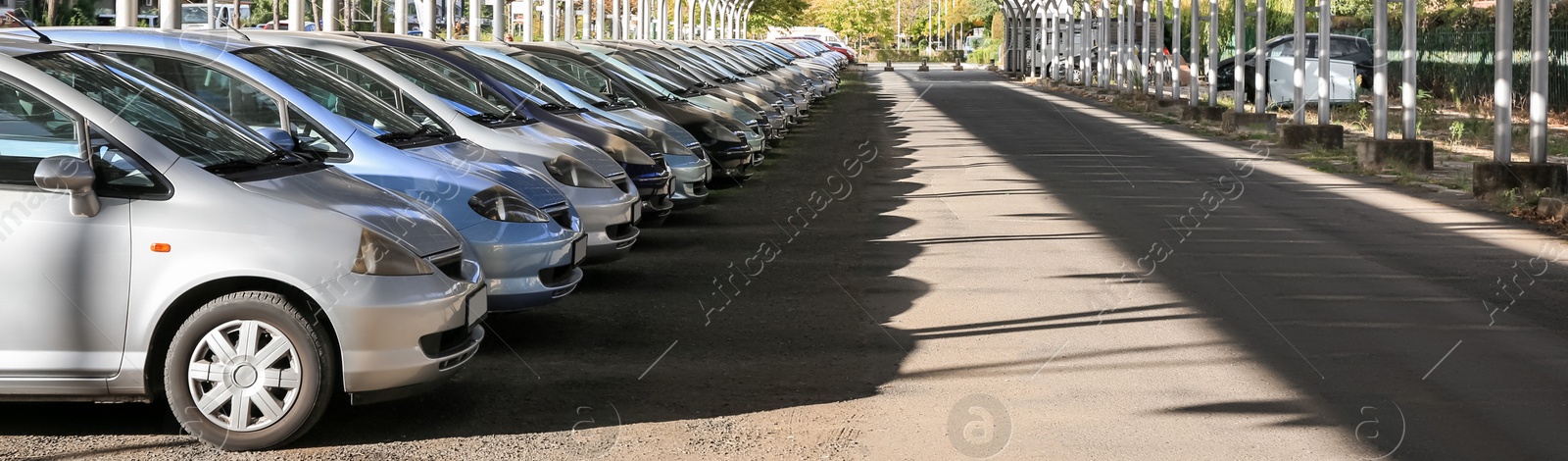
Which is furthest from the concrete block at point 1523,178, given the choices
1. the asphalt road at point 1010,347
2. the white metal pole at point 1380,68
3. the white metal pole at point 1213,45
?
the white metal pole at point 1213,45

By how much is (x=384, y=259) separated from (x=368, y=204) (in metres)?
0.45

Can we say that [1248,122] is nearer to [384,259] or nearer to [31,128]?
[384,259]

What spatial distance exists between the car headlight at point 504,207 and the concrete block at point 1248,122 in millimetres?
19238

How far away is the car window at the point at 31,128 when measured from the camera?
566 cm

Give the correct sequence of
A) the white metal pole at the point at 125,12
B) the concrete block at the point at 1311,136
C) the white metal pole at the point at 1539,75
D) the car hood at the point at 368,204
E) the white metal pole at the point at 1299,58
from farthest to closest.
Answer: the white metal pole at the point at 1299,58, the concrete block at the point at 1311,136, the white metal pole at the point at 1539,75, the white metal pole at the point at 125,12, the car hood at the point at 368,204

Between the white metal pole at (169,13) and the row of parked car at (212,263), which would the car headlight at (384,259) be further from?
the white metal pole at (169,13)

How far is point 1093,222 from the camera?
40.5 feet

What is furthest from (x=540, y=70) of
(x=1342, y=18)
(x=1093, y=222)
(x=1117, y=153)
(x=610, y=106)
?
(x=1342, y=18)

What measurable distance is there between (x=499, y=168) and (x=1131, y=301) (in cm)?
328

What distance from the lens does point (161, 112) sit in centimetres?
602

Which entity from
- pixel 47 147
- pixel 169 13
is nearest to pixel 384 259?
pixel 47 147

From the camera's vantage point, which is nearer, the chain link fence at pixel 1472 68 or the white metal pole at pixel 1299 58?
the white metal pole at pixel 1299 58

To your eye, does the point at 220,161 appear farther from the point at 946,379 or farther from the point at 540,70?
the point at 540,70

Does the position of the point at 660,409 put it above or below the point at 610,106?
below
